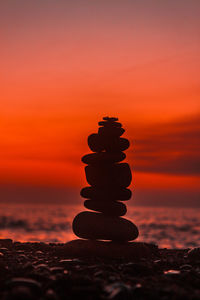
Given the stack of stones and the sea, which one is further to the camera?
the sea

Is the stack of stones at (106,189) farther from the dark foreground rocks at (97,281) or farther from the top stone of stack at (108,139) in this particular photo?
the dark foreground rocks at (97,281)

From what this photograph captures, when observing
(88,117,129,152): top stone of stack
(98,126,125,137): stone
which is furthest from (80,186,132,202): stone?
(98,126,125,137): stone

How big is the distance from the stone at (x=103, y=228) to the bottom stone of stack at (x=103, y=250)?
25cm

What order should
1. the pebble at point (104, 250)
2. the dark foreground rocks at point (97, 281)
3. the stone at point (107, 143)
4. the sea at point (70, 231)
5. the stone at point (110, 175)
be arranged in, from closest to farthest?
the dark foreground rocks at point (97, 281), the pebble at point (104, 250), the stone at point (110, 175), the stone at point (107, 143), the sea at point (70, 231)

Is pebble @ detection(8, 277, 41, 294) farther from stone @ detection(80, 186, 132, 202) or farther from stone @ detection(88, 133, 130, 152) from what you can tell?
stone @ detection(88, 133, 130, 152)

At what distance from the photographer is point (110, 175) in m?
13.4

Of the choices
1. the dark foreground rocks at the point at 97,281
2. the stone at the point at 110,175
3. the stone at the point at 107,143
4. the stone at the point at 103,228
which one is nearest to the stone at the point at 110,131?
the stone at the point at 107,143

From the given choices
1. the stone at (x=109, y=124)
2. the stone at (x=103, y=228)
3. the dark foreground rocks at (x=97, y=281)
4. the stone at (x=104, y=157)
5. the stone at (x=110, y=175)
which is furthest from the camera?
the stone at (x=109, y=124)

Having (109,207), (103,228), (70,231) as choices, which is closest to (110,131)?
(109,207)

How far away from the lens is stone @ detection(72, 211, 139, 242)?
13.0 meters

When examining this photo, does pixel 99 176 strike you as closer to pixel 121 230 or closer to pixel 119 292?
pixel 121 230

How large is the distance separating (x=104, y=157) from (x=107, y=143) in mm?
493

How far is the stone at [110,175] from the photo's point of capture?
44.0 ft

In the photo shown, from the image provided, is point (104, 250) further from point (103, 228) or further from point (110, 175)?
point (110, 175)
